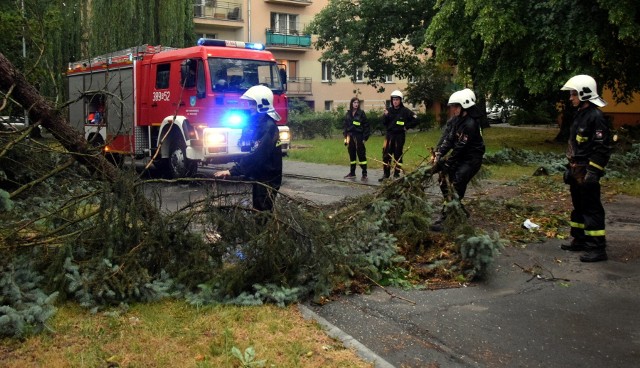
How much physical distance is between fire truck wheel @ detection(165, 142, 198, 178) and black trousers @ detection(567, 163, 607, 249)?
25.1ft

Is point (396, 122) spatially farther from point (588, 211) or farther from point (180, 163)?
point (588, 211)

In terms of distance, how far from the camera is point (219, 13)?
127ft

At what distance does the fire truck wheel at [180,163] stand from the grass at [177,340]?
7.40m

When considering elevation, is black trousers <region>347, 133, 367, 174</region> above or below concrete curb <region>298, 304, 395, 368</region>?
above

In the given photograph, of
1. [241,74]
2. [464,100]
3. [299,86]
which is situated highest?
[299,86]

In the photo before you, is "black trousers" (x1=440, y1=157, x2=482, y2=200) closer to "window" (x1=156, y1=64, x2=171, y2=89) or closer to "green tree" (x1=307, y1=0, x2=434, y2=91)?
"window" (x1=156, y1=64, x2=171, y2=89)

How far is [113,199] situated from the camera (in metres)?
4.94

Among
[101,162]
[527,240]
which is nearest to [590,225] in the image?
[527,240]

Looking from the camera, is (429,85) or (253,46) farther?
(429,85)

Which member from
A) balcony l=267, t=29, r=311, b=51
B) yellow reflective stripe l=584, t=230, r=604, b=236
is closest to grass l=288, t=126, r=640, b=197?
yellow reflective stripe l=584, t=230, r=604, b=236

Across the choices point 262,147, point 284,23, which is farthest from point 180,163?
point 284,23

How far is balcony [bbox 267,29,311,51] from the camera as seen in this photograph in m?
40.3

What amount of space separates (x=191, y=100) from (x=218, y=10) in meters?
29.3

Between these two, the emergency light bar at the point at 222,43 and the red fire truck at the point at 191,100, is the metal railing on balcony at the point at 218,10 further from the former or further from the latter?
the emergency light bar at the point at 222,43
